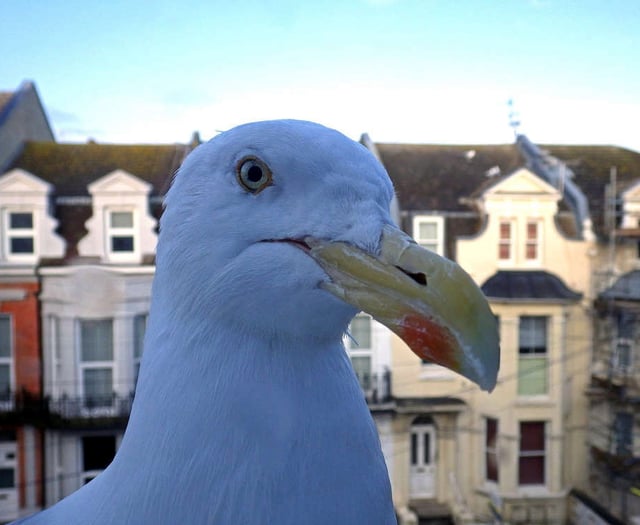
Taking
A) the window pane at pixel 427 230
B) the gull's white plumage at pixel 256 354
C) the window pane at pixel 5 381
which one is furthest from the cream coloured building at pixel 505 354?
the gull's white plumage at pixel 256 354

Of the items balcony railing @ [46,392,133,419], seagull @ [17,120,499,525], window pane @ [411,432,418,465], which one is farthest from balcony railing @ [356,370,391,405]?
seagull @ [17,120,499,525]

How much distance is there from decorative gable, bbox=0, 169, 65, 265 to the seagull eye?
7.26 ft

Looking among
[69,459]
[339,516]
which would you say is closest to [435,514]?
[69,459]

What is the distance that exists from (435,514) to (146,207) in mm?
2003

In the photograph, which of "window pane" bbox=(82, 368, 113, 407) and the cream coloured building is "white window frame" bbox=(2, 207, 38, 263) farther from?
the cream coloured building

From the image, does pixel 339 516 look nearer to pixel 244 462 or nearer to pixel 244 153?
pixel 244 462

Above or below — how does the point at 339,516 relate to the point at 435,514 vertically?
above

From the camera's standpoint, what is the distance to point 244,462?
0.34 meters

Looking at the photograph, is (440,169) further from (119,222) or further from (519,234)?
(119,222)

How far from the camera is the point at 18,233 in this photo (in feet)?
7.44

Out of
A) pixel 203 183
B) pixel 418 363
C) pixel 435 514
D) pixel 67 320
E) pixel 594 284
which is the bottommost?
pixel 435 514

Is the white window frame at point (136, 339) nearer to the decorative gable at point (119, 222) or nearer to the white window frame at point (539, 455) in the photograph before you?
the decorative gable at point (119, 222)

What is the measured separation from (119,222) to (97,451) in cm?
107

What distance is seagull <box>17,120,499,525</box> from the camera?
312mm
